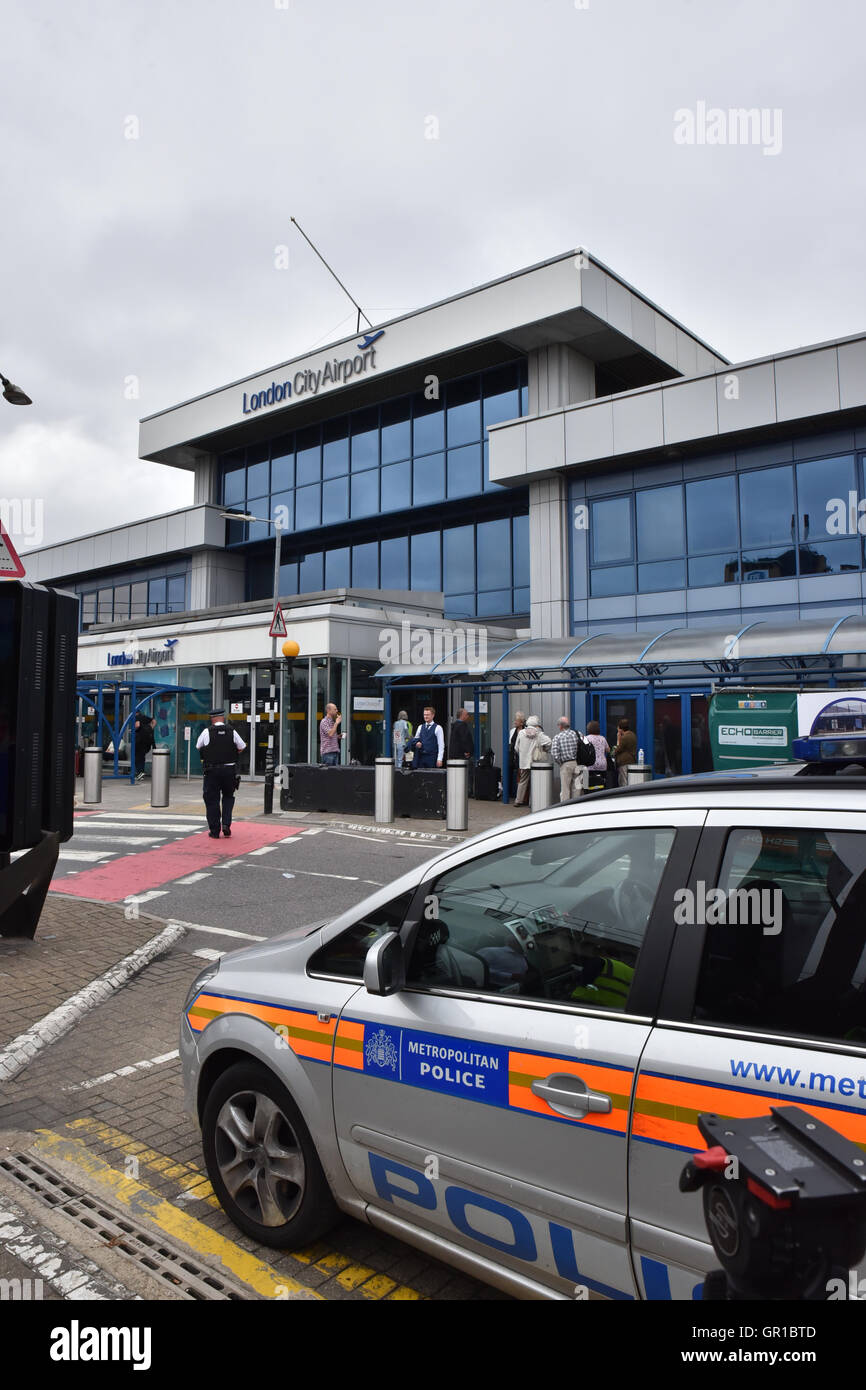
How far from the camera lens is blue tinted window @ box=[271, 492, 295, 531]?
33594mm

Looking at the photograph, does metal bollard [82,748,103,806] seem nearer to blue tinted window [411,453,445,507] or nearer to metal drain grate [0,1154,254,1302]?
blue tinted window [411,453,445,507]

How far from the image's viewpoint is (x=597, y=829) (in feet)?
8.21

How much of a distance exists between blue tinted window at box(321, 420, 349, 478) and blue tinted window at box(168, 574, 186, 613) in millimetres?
8914

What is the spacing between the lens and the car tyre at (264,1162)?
114 inches

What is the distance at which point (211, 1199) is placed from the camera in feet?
11.2

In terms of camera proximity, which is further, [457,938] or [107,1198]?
[107,1198]

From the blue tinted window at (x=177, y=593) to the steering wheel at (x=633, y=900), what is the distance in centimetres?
3642

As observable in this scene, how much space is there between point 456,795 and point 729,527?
1158 cm

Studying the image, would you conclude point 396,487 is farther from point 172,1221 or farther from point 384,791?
point 172,1221

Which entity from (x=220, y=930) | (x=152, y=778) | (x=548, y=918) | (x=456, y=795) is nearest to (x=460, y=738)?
(x=456, y=795)

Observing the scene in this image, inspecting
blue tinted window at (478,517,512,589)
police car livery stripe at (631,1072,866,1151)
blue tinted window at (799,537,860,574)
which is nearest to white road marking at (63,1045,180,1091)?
police car livery stripe at (631,1072,866,1151)
